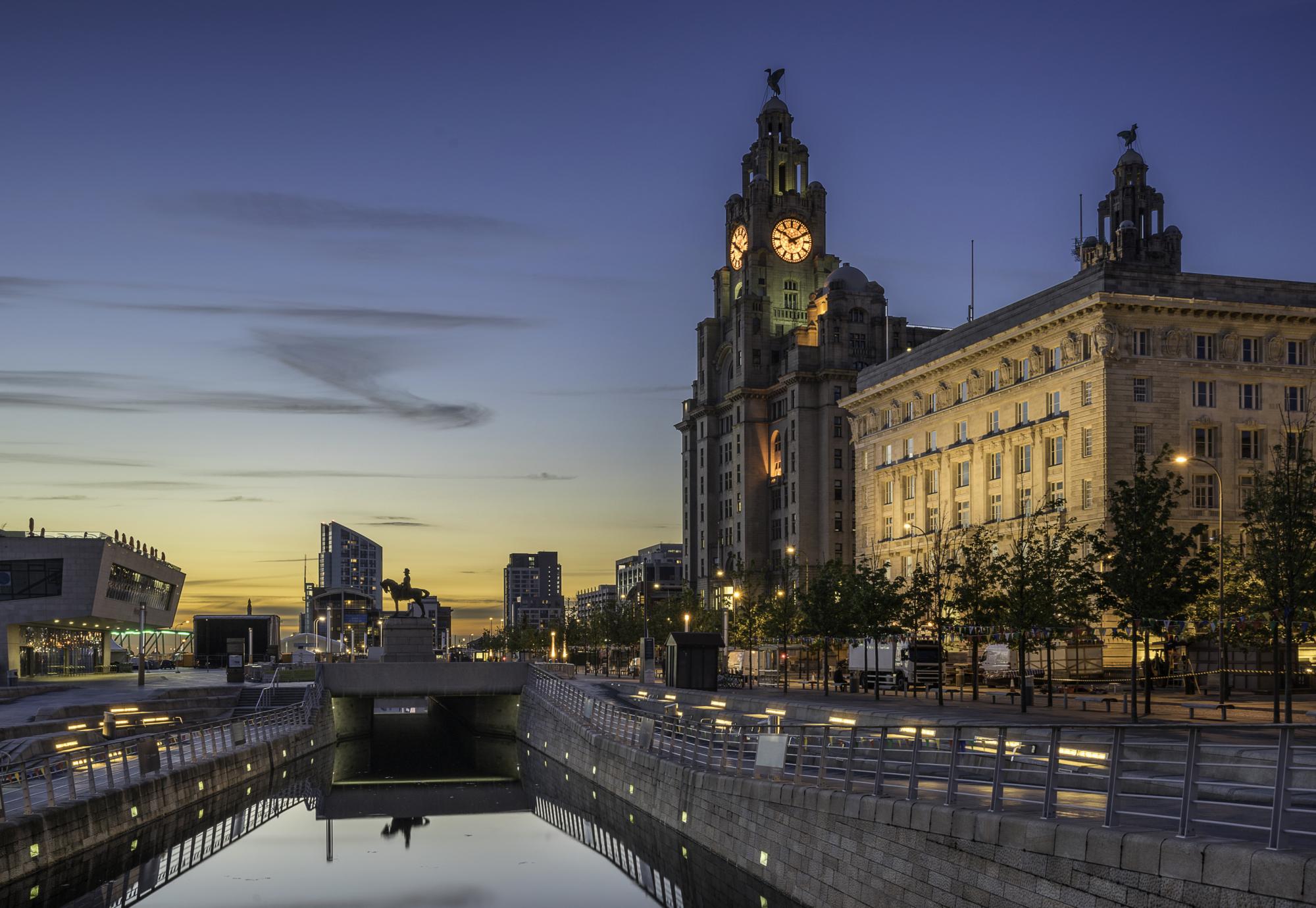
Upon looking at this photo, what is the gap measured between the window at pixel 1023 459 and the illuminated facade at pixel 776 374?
189ft

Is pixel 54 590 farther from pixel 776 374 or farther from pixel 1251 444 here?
pixel 776 374

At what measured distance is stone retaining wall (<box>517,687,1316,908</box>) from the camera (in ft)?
47.9

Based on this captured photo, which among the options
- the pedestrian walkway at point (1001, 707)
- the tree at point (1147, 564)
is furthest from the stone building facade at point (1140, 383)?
the tree at point (1147, 564)

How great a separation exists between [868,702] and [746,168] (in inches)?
5389

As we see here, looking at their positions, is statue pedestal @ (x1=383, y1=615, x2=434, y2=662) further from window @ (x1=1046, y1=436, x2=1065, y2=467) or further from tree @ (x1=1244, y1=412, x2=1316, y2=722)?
tree @ (x1=1244, y1=412, x2=1316, y2=722)

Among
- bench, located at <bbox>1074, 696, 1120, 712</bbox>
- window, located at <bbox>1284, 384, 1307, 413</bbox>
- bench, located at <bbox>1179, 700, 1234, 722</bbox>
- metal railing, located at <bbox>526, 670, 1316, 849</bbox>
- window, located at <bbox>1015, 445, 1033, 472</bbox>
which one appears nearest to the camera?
metal railing, located at <bbox>526, 670, 1316, 849</bbox>

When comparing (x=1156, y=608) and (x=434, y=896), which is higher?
(x=1156, y=608)

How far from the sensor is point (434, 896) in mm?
33625

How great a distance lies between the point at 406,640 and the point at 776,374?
323 ft

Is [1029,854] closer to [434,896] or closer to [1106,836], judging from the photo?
[1106,836]

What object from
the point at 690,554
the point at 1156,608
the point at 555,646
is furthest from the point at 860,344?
the point at 1156,608

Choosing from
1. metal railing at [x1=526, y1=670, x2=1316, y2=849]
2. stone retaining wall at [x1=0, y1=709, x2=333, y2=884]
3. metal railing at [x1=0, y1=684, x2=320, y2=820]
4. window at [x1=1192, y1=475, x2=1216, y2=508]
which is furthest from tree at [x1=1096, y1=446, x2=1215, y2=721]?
window at [x1=1192, y1=475, x2=1216, y2=508]

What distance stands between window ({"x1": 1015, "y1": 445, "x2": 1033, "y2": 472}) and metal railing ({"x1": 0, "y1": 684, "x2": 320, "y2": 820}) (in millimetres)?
55094

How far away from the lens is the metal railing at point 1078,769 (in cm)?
1599
